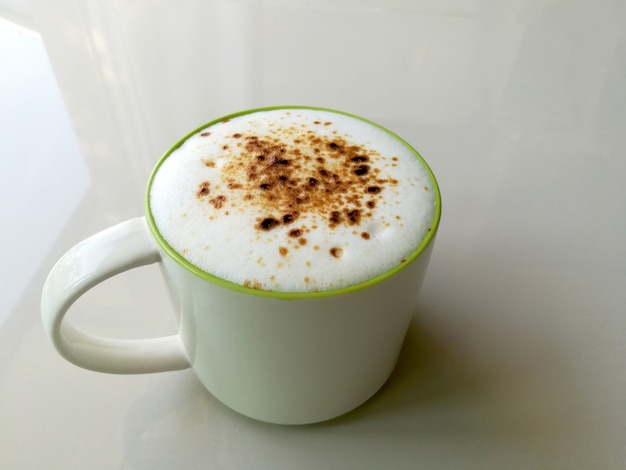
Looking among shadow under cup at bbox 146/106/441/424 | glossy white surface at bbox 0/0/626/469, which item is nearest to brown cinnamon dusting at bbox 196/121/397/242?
shadow under cup at bbox 146/106/441/424

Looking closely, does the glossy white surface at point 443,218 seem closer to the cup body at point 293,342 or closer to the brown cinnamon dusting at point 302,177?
the cup body at point 293,342

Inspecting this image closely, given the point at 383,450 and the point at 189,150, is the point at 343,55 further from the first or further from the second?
the point at 383,450

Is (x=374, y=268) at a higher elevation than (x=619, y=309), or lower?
higher

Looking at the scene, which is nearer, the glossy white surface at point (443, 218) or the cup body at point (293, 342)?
the cup body at point (293, 342)

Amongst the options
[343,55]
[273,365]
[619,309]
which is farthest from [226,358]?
[343,55]

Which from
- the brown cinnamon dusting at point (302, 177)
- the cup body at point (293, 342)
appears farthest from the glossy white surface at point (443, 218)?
the brown cinnamon dusting at point (302, 177)

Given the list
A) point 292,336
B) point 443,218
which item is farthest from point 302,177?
point 443,218

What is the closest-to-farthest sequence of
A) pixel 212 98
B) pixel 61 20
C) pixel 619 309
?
pixel 619 309, pixel 212 98, pixel 61 20

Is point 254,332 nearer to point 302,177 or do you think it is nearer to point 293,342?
point 293,342
